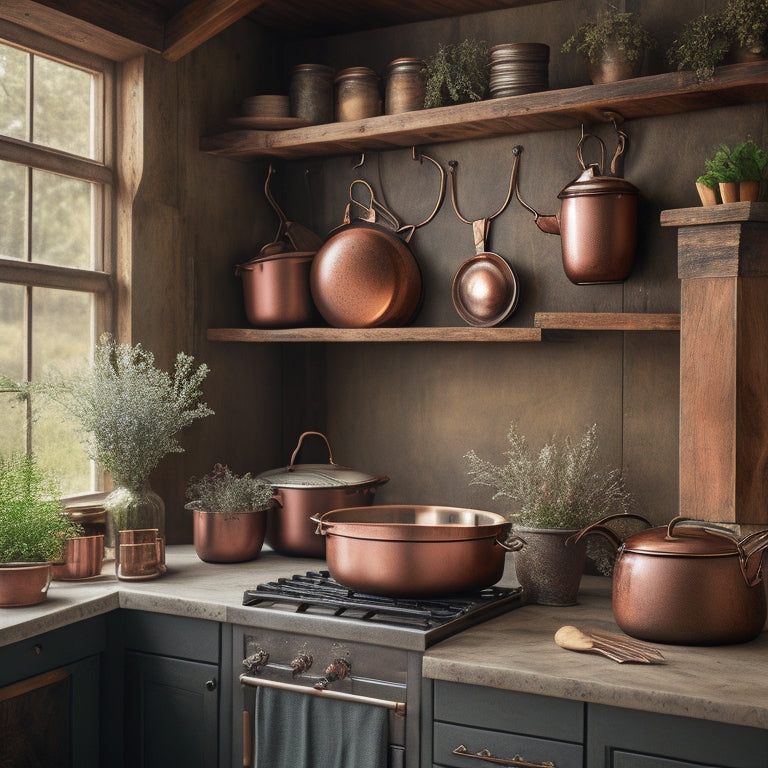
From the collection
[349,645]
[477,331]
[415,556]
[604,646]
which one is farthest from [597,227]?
[349,645]

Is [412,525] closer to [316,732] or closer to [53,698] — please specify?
[316,732]

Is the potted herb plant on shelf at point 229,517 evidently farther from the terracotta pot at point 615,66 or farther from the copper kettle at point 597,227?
the terracotta pot at point 615,66

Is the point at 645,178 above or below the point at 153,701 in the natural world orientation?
above

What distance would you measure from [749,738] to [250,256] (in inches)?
85.9

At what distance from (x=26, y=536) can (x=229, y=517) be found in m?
0.60

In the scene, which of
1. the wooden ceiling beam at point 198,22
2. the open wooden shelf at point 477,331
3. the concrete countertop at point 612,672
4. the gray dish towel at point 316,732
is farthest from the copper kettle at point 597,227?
the gray dish towel at point 316,732

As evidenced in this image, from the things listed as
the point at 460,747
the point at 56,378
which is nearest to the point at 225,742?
the point at 460,747

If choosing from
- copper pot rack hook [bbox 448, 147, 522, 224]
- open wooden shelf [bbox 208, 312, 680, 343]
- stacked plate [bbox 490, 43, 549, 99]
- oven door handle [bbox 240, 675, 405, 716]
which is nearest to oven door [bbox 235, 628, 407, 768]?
oven door handle [bbox 240, 675, 405, 716]

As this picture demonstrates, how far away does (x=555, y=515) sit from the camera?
7.97ft

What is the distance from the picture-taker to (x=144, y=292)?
115 inches

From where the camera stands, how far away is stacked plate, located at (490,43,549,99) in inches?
104

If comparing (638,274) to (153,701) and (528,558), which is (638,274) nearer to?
(528,558)

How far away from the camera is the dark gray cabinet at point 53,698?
2.13 meters

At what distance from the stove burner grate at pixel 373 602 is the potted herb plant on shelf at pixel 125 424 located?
17.6 inches
